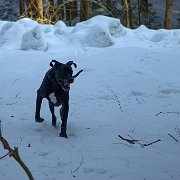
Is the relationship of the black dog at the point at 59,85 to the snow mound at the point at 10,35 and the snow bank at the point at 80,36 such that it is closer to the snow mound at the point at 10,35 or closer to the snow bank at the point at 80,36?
the snow bank at the point at 80,36

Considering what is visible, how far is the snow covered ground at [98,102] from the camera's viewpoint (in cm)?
433

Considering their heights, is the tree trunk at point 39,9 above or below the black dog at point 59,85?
below

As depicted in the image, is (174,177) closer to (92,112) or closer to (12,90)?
(92,112)

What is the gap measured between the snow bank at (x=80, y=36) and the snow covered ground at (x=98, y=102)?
2 centimetres

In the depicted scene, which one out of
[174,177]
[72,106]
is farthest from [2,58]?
[174,177]

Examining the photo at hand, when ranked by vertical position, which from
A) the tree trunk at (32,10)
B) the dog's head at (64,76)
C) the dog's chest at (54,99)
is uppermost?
the dog's head at (64,76)

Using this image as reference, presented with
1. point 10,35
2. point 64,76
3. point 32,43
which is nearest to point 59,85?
point 64,76

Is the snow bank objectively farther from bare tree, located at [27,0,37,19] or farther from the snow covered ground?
bare tree, located at [27,0,37,19]

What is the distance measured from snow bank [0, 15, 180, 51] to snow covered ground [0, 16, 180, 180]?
0.07 ft

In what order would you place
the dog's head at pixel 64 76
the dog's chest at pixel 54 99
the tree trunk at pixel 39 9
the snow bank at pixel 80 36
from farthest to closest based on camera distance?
the tree trunk at pixel 39 9 → the snow bank at pixel 80 36 → the dog's chest at pixel 54 99 → the dog's head at pixel 64 76

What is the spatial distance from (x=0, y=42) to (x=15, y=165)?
7141 millimetres

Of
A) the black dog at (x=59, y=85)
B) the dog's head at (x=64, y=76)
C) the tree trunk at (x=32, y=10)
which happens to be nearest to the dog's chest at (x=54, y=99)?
the black dog at (x=59, y=85)

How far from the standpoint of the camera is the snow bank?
10320 millimetres

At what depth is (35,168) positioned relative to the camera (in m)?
4.21
